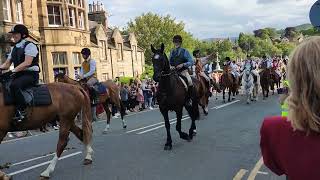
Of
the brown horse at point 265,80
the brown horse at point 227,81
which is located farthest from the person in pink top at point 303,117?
the brown horse at point 265,80

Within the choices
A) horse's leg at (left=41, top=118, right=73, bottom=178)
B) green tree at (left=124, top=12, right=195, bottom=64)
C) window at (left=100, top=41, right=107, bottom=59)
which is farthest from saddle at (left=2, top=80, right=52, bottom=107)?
green tree at (left=124, top=12, right=195, bottom=64)

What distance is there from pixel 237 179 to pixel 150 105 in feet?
63.1

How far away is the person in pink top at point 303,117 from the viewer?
2244mm

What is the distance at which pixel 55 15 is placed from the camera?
34.1 meters

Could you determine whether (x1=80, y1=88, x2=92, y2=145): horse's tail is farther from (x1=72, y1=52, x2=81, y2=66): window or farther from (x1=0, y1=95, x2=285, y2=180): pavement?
(x1=72, y1=52, x2=81, y2=66): window

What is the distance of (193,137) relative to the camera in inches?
484

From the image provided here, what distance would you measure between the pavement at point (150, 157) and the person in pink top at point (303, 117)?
5375mm

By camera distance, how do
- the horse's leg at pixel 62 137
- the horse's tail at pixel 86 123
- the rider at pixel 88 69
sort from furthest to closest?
the rider at pixel 88 69
the horse's tail at pixel 86 123
the horse's leg at pixel 62 137

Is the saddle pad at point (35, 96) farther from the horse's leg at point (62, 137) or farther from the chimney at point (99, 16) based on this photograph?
the chimney at point (99, 16)

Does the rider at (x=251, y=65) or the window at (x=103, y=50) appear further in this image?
the window at (x=103, y=50)

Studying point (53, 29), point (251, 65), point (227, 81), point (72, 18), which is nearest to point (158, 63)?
point (227, 81)

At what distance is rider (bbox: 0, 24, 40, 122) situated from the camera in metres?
7.90

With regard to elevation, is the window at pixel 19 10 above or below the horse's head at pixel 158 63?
above

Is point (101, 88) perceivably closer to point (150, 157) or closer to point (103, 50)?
→ point (150, 157)
